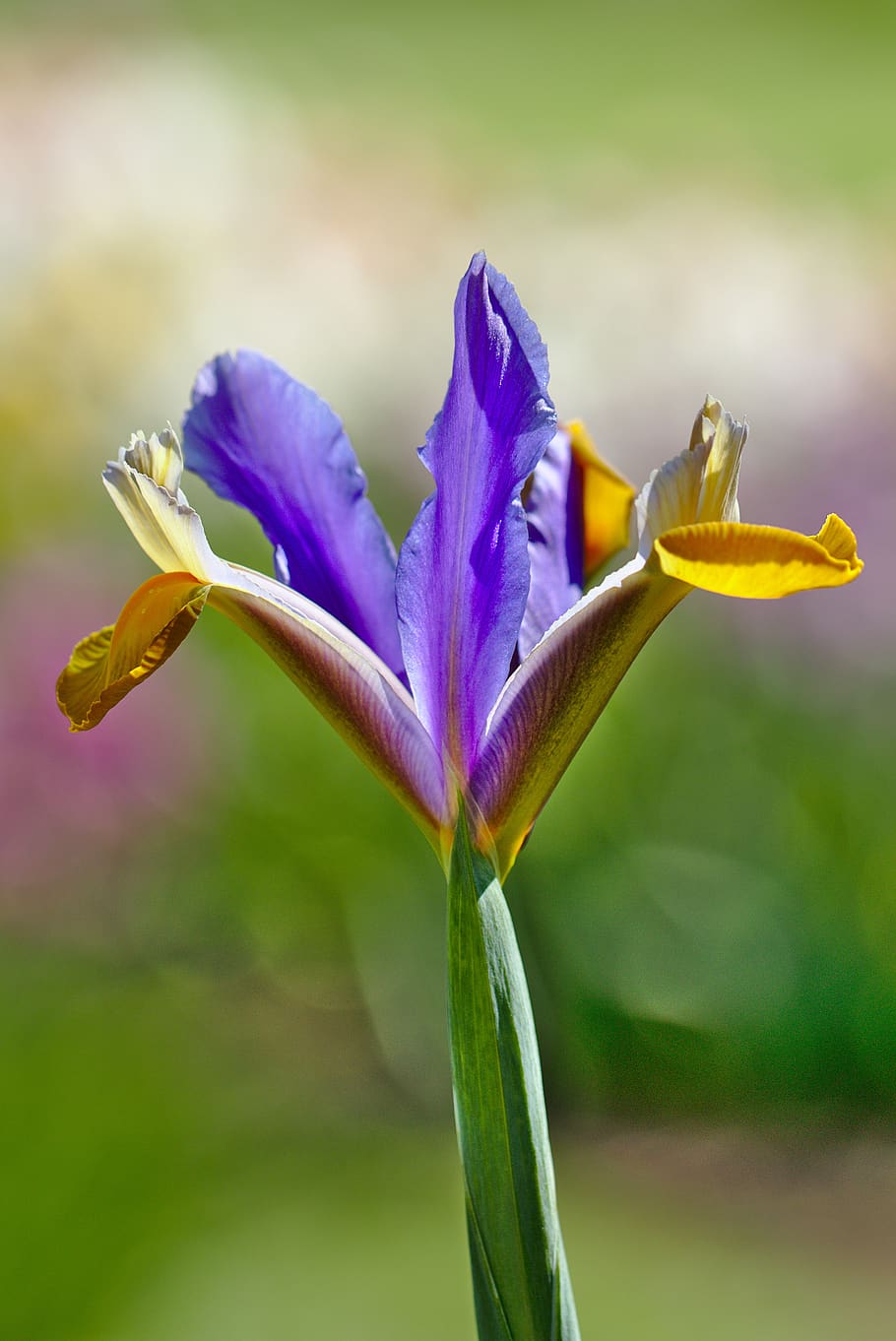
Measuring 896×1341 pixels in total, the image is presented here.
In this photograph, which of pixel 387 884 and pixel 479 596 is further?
pixel 387 884

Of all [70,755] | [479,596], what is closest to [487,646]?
[479,596]

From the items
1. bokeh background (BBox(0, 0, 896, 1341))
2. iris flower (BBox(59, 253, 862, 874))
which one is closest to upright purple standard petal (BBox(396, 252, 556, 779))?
iris flower (BBox(59, 253, 862, 874))

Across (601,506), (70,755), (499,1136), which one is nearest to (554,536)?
(601,506)

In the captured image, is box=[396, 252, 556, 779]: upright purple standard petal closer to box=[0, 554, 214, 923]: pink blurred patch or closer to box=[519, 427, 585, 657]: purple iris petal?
box=[519, 427, 585, 657]: purple iris petal

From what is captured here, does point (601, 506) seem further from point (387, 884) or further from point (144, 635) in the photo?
point (387, 884)

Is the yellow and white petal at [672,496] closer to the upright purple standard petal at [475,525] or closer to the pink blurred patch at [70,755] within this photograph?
the upright purple standard petal at [475,525]

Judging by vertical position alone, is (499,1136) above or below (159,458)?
below
